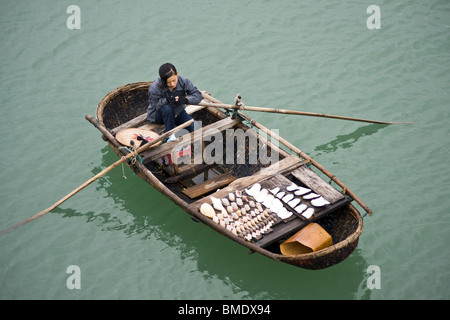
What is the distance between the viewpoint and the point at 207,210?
7.14 metres

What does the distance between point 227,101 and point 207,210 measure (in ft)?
12.4

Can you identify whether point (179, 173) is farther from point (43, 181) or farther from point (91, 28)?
point (91, 28)

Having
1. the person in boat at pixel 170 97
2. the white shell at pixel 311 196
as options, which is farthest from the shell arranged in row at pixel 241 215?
the person in boat at pixel 170 97

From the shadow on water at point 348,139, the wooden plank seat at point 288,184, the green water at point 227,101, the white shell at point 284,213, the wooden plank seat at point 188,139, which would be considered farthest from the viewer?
the shadow on water at point 348,139

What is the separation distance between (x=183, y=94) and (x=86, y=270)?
3133mm

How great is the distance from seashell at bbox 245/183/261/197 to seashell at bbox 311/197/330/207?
0.81 m

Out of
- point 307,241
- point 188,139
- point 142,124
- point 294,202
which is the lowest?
point 307,241

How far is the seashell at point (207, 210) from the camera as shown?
7.12 m

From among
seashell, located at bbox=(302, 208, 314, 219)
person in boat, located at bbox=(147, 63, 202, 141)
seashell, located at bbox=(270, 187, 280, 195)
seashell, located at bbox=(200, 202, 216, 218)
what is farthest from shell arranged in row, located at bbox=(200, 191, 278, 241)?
person in boat, located at bbox=(147, 63, 202, 141)

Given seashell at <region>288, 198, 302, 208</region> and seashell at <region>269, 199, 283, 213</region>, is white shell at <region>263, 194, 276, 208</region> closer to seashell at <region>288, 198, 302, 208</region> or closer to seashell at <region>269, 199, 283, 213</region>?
seashell at <region>269, 199, 283, 213</region>

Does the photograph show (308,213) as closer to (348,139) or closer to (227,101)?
(348,139)

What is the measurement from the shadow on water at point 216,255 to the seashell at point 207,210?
77 centimetres

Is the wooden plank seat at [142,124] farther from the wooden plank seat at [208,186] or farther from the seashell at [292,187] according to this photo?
the seashell at [292,187]

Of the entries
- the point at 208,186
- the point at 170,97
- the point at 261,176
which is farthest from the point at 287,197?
the point at 170,97
